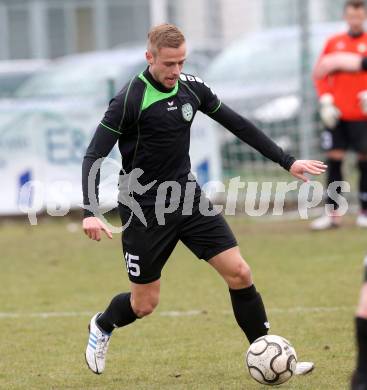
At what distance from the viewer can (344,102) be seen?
1169 centimetres

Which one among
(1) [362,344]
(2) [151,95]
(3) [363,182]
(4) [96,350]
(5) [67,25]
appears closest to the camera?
(1) [362,344]

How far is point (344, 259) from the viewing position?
10141 millimetres

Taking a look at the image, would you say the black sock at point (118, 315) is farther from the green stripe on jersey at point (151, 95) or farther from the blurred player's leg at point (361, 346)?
the blurred player's leg at point (361, 346)

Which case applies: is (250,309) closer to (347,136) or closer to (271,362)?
(271,362)

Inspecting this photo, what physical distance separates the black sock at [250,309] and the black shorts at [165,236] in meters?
0.26

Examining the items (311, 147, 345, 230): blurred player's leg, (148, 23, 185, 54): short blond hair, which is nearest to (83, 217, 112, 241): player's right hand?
(148, 23, 185, 54): short blond hair

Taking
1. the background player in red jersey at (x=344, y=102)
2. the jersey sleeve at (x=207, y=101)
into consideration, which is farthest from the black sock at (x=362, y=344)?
the background player in red jersey at (x=344, y=102)

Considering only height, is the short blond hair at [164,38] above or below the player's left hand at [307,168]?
above

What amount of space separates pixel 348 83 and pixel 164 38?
248 inches

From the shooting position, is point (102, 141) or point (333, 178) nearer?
point (102, 141)

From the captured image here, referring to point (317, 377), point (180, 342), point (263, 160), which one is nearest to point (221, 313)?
point (180, 342)

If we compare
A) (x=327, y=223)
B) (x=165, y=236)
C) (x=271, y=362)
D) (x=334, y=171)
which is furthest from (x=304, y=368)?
(x=327, y=223)

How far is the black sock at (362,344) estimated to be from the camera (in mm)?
4434

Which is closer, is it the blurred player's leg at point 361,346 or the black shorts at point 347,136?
the blurred player's leg at point 361,346
